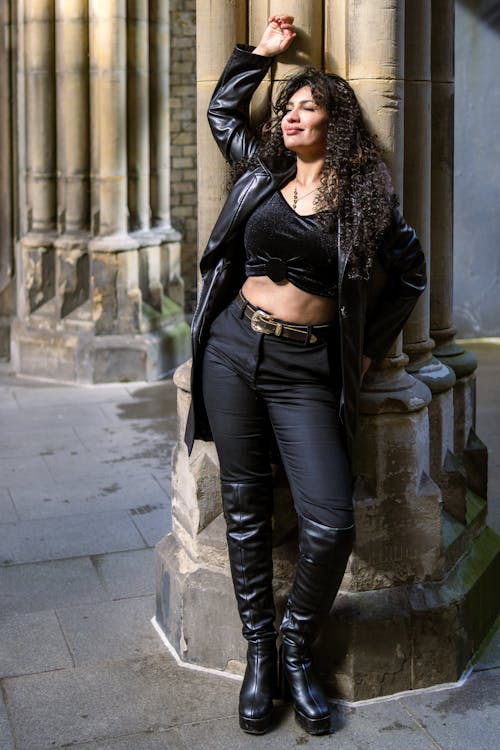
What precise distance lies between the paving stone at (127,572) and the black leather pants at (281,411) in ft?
3.91

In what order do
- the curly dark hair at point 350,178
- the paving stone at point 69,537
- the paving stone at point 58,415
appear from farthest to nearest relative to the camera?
the paving stone at point 58,415 < the paving stone at point 69,537 < the curly dark hair at point 350,178

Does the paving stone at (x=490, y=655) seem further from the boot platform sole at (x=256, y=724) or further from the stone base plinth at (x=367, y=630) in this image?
the boot platform sole at (x=256, y=724)

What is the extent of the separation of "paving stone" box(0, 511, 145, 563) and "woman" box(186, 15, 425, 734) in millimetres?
1627

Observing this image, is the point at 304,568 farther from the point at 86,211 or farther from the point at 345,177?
the point at 86,211

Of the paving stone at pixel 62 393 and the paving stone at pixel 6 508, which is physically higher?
the paving stone at pixel 62 393

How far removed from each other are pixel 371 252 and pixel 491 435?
3.88 meters

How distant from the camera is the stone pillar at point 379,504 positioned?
3.96 metres

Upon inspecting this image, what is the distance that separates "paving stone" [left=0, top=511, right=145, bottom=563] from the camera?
5398 millimetres

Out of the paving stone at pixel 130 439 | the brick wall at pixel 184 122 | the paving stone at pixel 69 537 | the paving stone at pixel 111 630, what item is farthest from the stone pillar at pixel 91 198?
the paving stone at pixel 111 630

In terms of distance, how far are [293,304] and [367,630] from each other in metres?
1.05

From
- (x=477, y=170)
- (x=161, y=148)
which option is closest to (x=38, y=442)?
(x=161, y=148)

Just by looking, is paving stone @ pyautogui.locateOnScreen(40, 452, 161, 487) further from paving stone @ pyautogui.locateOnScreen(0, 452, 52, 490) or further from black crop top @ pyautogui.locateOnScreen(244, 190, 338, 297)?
black crop top @ pyautogui.locateOnScreen(244, 190, 338, 297)

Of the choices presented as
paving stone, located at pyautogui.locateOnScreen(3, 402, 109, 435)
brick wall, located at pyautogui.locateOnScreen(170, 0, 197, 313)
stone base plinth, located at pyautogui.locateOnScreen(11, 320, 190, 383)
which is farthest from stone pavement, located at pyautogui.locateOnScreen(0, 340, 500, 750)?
brick wall, located at pyautogui.locateOnScreen(170, 0, 197, 313)

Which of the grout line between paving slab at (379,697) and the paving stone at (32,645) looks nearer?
the grout line between paving slab at (379,697)
